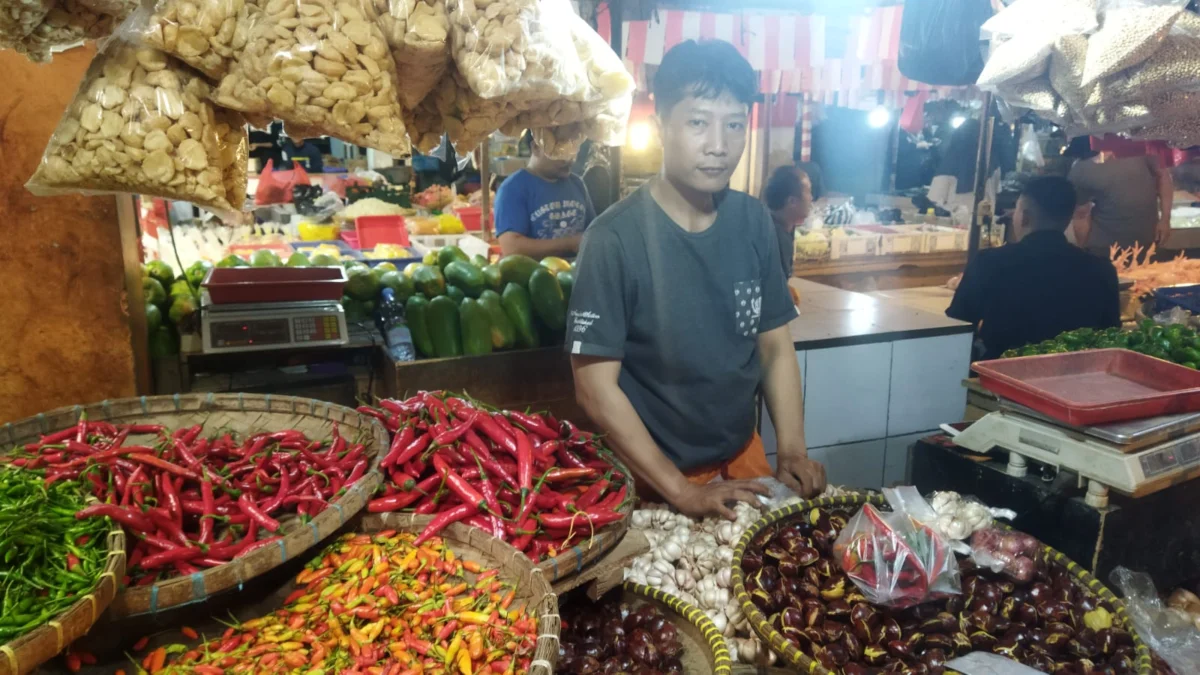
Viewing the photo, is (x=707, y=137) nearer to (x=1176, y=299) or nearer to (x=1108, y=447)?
(x=1108, y=447)

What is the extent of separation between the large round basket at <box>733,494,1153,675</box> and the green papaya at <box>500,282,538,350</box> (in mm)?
1912

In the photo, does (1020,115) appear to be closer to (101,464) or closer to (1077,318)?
(1077,318)

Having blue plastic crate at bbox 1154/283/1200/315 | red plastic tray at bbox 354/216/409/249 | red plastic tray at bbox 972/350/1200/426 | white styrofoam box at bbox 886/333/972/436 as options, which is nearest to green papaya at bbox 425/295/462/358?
white styrofoam box at bbox 886/333/972/436

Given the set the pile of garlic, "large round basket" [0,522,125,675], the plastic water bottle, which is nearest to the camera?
"large round basket" [0,522,125,675]

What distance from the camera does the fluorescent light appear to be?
581 cm

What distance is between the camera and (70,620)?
3.73 ft

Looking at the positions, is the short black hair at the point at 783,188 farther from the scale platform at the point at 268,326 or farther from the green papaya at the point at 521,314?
the scale platform at the point at 268,326

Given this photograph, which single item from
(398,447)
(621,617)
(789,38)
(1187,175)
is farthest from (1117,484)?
(1187,175)

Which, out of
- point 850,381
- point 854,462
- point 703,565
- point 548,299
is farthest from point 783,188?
point 703,565

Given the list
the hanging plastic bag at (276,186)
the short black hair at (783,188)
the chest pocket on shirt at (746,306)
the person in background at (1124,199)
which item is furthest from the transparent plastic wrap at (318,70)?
the hanging plastic bag at (276,186)

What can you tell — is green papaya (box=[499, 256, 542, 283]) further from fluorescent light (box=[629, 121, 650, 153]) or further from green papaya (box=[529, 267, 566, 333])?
fluorescent light (box=[629, 121, 650, 153])

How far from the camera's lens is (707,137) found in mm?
2354

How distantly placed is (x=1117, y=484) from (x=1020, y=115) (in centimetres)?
171

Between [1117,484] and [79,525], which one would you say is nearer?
[79,525]
